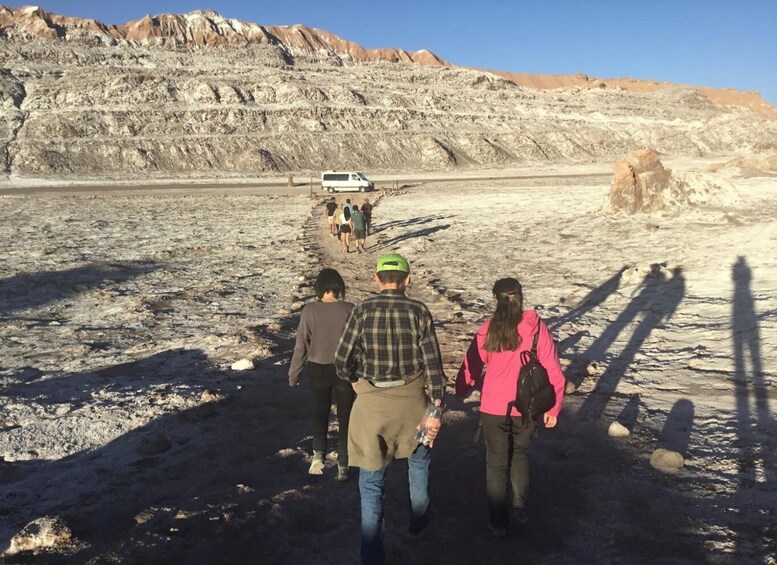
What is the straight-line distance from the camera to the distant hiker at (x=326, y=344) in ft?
15.9

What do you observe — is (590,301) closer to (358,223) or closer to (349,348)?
(358,223)

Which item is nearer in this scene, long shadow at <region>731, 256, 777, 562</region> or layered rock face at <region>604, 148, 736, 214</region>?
long shadow at <region>731, 256, 777, 562</region>

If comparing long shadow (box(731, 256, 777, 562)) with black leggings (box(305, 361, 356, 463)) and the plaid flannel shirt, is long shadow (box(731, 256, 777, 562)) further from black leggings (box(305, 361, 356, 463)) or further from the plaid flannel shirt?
black leggings (box(305, 361, 356, 463))

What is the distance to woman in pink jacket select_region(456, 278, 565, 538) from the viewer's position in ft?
12.9

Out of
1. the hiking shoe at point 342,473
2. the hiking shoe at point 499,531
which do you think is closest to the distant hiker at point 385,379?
the hiking shoe at point 499,531

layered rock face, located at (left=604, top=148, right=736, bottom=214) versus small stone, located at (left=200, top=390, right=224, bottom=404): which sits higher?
layered rock face, located at (left=604, top=148, right=736, bottom=214)

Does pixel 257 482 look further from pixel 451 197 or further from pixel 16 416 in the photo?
pixel 451 197

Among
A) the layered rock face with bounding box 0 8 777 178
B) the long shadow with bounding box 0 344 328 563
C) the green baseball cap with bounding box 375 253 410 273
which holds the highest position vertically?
the layered rock face with bounding box 0 8 777 178

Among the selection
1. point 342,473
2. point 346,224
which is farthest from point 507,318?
point 346,224

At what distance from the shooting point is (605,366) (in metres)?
7.80

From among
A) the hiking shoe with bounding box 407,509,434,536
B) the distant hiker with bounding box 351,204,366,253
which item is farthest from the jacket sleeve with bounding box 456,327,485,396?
the distant hiker with bounding box 351,204,366,253

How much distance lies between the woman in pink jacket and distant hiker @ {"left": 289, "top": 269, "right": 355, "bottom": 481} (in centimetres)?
115

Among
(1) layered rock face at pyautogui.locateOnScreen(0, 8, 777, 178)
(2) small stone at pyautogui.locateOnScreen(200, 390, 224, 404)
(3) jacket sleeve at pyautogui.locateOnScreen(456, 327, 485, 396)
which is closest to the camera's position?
(3) jacket sleeve at pyautogui.locateOnScreen(456, 327, 485, 396)

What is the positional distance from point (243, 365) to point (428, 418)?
4504 mm
